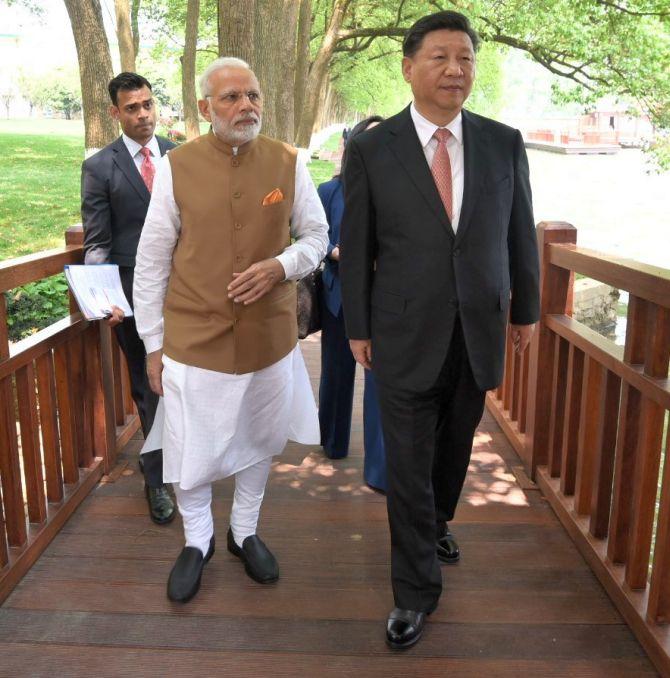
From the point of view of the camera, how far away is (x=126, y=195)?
3840 mm

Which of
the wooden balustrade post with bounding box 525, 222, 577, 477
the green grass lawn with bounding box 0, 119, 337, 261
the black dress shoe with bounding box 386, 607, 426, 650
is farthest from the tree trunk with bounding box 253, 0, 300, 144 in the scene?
the black dress shoe with bounding box 386, 607, 426, 650

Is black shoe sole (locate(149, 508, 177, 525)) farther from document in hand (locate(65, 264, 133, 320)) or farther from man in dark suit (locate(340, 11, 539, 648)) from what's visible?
man in dark suit (locate(340, 11, 539, 648))

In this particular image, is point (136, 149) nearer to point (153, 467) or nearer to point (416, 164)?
point (153, 467)

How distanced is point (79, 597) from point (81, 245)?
1.83 meters

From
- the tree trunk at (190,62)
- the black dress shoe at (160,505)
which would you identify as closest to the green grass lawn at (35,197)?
the tree trunk at (190,62)

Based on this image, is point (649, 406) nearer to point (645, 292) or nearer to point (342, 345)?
point (645, 292)

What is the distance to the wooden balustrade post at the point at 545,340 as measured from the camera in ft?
13.4

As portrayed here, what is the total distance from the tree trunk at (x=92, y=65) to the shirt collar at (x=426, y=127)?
8.44m

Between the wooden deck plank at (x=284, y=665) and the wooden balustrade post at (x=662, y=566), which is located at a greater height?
the wooden balustrade post at (x=662, y=566)

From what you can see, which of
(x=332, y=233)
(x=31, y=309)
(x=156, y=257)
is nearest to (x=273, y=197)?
(x=156, y=257)

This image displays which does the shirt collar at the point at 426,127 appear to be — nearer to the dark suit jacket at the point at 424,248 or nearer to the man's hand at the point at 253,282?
the dark suit jacket at the point at 424,248

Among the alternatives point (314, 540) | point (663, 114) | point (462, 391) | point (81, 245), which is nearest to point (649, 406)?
point (462, 391)

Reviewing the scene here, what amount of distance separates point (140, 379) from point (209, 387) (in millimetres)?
1109

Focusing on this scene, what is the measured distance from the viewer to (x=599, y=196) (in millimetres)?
34969
